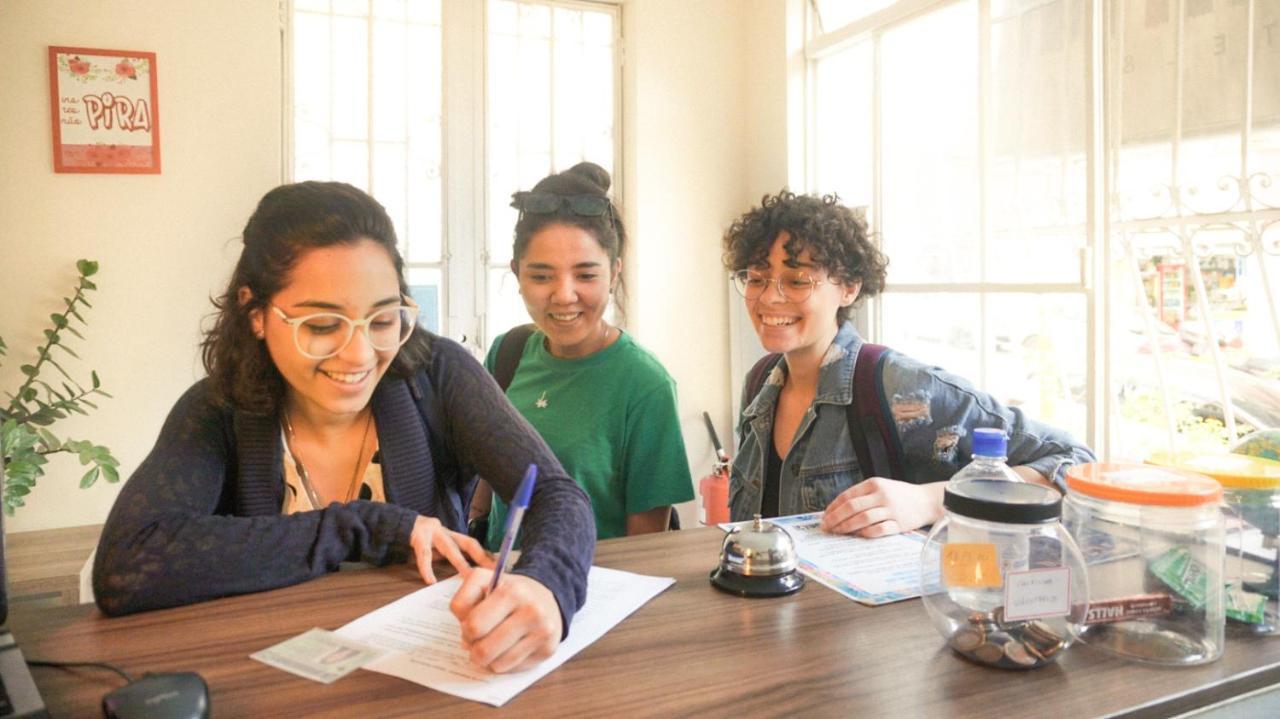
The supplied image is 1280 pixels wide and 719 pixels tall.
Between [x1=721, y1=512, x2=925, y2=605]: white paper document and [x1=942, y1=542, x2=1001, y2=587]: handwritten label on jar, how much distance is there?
135mm

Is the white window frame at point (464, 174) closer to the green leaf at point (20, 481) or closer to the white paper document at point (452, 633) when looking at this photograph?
the green leaf at point (20, 481)

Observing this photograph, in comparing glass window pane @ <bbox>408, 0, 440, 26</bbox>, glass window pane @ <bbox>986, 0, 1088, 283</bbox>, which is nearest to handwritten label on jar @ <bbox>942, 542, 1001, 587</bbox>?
glass window pane @ <bbox>986, 0, 1088, 283</bbox>

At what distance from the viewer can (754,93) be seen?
12.6 ft

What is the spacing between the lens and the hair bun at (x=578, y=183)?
196cm

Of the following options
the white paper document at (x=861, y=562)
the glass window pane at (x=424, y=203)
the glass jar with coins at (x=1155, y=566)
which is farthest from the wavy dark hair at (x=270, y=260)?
the glass window pane at (x=424, y=203)

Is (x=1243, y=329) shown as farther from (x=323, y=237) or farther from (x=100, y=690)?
(x=100, y=690)

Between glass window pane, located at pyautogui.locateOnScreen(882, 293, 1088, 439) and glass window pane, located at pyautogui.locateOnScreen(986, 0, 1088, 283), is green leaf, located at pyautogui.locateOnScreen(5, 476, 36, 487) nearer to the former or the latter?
glass window pane, located at pyautogui.locateOnScreen(882, 293, 1088, 439)

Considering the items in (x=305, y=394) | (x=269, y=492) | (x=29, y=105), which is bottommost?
(x=269, y=492)

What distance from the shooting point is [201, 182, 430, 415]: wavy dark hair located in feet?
4.30

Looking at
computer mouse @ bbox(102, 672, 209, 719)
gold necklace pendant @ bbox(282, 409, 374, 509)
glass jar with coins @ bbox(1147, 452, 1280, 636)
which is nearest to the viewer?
computer mouse @ bbox(102, 672, 209, 719)

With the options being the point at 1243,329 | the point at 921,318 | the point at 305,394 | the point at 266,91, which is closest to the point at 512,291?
the point at 266,91

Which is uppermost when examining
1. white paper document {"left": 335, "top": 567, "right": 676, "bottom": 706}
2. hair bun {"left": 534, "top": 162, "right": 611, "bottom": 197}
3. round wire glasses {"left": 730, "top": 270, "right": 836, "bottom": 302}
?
hair bun {"left": 534, "top": 162, "right": 611, "bottom": 197}

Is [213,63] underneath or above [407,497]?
above

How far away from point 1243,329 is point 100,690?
239 cm
